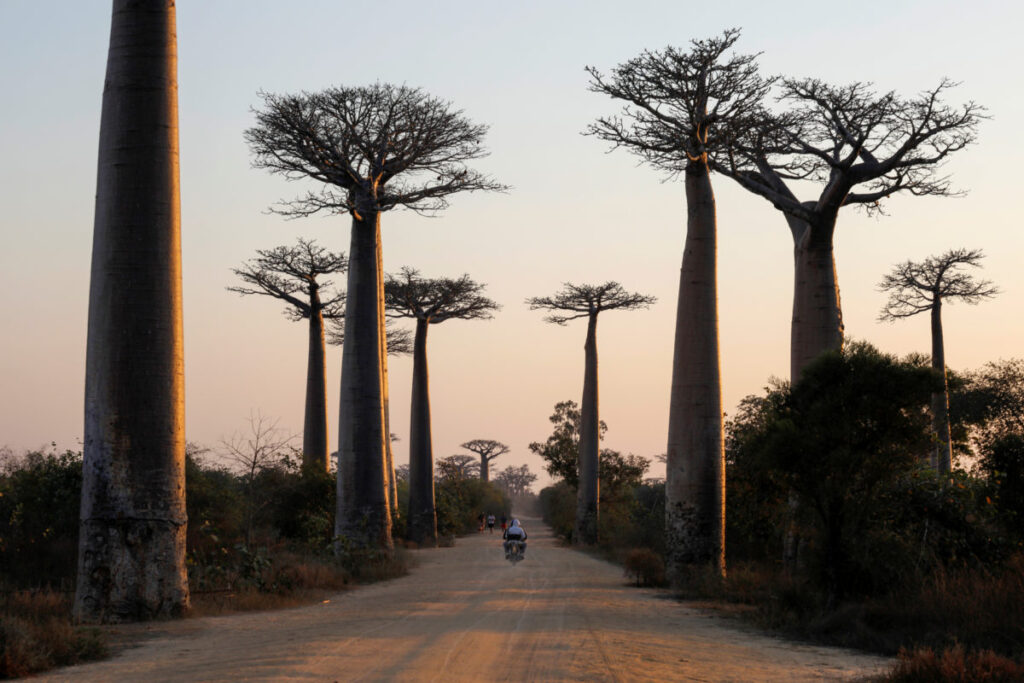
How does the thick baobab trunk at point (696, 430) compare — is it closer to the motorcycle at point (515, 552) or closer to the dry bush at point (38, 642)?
the motorcycle at point (515, 552)

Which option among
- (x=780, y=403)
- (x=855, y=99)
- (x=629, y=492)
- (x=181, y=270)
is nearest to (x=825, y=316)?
(x=855, y=99)

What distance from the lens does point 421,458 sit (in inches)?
1245

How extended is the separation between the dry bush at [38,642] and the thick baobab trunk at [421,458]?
2168 centimetres

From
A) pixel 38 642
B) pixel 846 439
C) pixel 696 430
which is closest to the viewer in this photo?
pixel 38 642

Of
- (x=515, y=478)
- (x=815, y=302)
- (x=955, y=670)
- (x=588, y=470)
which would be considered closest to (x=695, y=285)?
(x=815, y=302)

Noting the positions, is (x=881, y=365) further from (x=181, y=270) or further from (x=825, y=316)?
(x=181, y=270)

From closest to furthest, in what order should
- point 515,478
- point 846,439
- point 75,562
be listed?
1. point 846,439
2. point 75,562
3. point 515,478

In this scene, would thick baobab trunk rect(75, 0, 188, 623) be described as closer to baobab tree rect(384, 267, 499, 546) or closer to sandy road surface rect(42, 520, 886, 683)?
sandy road surface rect(42, 520, 886, 683)

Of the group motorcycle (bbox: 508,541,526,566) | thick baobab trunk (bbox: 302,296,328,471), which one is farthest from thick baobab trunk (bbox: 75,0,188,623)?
thick baobab trunk (bbox: 302,296,328,471)

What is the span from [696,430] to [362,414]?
6.89 m

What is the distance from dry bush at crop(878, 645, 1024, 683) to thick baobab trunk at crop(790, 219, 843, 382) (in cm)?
882

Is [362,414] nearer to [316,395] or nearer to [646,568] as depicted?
[646,568]

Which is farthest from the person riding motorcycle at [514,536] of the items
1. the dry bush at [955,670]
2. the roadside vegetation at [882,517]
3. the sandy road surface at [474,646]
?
the dry bush at [955,670]

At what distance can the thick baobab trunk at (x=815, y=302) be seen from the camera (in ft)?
49.3
